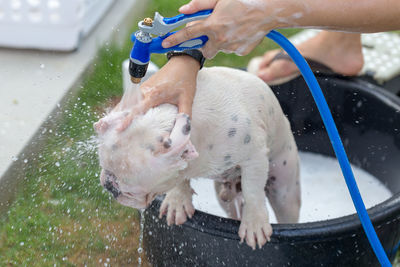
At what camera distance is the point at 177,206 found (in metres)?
1.63

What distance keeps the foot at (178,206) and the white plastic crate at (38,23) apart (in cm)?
170

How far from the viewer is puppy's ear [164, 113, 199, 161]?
1222 millimetres

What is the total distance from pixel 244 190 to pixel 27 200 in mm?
1047

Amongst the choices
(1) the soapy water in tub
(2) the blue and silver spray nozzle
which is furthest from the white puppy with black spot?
(1) the soapy water in tub

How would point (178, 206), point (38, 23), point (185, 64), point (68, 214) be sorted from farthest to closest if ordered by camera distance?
point (38, 23) → point (68, 214) → point (178, 206) → point (185, 64)

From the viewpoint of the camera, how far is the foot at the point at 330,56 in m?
2.39

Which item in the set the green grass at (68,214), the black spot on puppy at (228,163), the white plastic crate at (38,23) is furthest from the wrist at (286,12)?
the white plastic crate at (38,23)

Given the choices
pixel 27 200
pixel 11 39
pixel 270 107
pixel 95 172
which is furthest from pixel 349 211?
pixel 11 39

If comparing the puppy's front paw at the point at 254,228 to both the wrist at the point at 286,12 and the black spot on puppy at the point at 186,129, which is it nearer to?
the black spot on puppy at the point at 186,129

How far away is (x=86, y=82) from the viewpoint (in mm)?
2822

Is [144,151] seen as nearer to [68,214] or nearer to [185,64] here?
[185,64]

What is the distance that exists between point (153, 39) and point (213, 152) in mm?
327

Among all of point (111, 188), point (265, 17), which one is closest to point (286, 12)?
point (265, 17)

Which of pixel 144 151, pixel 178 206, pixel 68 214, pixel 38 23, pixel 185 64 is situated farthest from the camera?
pixel 38 23
